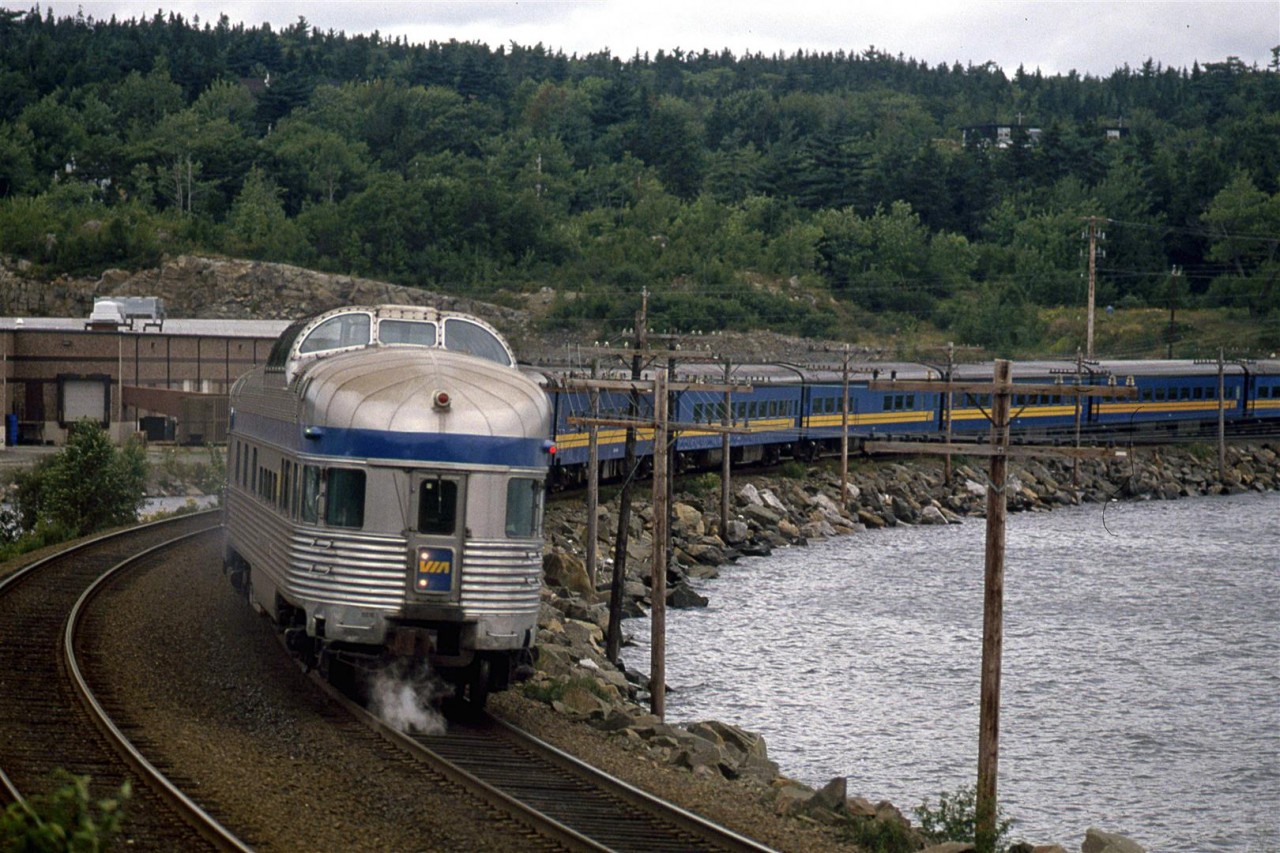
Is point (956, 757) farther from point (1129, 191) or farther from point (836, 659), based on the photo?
point (1129, 191)

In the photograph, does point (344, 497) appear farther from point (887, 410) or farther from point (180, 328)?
point (180, 328)

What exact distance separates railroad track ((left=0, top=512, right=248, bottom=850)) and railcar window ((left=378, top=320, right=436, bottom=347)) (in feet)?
17.6

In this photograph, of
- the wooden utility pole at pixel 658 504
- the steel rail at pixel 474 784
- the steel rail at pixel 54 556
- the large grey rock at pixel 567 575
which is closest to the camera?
the steel rail at pixel 474 784

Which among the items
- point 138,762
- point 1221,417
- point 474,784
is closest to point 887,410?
point 1221,417

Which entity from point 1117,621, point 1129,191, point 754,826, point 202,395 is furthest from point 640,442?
point 1129,191

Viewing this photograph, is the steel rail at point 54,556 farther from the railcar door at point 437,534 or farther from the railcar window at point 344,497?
the railcar door at point 437,534

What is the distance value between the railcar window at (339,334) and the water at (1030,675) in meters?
11.9

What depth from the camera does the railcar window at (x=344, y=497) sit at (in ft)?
57.8

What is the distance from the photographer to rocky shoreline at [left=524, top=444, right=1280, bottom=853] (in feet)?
67.1

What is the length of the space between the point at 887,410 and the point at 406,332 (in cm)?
5146

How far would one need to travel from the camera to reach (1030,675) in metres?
38.8

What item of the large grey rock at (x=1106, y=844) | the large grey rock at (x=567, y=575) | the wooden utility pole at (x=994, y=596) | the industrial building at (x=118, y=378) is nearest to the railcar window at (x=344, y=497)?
the wooden utility pole at (x=994, y=596)

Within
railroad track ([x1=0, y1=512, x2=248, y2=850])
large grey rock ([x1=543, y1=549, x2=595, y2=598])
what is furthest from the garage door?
railroad track ([x1=0, y1=512, x2=248, y2=850])

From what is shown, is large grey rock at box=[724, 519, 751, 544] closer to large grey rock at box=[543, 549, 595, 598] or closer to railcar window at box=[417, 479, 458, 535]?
large grey rock at box=[543, 549, 595, 598]
